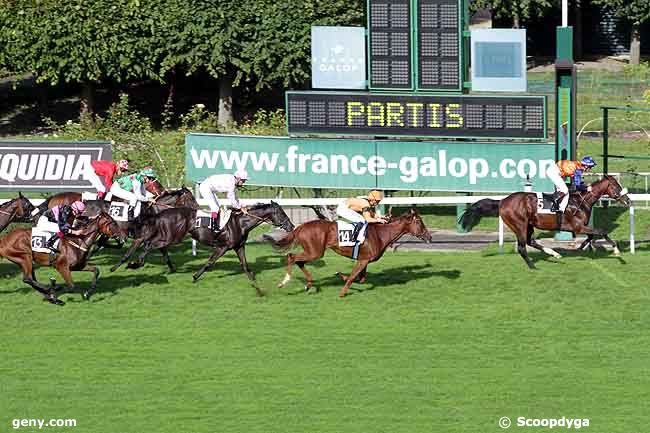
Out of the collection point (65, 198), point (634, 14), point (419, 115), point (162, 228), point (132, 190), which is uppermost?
point (634, 14)

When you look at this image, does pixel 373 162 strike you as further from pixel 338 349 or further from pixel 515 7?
pixel 515 7

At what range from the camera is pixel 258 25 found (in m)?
36.9

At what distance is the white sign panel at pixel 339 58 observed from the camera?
24.2 m

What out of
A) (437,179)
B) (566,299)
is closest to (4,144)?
(437,179)

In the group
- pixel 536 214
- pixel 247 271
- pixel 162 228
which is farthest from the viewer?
pixel 536 214

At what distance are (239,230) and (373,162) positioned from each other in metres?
4.51

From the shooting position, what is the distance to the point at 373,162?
24.5 m

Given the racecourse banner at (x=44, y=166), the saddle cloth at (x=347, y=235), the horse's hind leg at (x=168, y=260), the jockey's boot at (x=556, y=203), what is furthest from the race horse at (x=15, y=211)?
the jockey's boot at (x=556, y=203)

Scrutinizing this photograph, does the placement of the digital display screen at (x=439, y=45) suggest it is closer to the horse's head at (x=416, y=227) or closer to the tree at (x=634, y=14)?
the horse's head at (x=416, y=227)

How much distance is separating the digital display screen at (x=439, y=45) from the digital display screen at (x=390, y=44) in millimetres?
201

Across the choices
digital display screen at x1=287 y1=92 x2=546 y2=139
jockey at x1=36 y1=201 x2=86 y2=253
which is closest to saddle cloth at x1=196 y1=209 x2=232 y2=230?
jockey at x1=36 y1=201 x2=86 y2=253

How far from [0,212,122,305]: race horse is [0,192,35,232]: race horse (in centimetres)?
261

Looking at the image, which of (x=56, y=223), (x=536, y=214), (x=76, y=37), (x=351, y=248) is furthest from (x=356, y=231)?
(x=76, y=37)

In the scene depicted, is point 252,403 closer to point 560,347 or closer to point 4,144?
point 560,347
